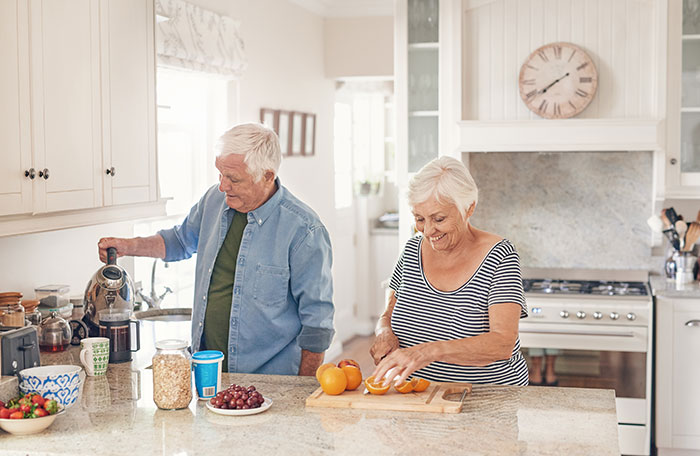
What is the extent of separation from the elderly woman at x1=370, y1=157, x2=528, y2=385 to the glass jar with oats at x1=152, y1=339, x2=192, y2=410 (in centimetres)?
60

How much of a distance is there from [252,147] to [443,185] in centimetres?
58

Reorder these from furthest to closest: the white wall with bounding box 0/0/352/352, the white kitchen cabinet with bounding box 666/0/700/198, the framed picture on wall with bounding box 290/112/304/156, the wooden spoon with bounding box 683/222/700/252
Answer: the framed picture on wall with bounding box 290/112/304/156 → the wooden spoon with bounding box 683/222/700/252 → the white kitchen cabinet with bounding box 666/0/700/198 → the white wall with bounding box 0/0/352/352

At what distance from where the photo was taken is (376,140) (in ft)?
25.2

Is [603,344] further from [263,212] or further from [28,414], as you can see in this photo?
[28,414]

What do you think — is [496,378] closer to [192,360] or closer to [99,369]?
[192,360]

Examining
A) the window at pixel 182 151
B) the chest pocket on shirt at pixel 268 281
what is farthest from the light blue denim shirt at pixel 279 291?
the window at pixel 182 151

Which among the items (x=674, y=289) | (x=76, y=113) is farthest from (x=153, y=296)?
(x=674, y=289)

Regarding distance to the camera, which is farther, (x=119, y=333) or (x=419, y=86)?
(x=419, y=86)

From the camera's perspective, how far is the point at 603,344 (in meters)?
4.00

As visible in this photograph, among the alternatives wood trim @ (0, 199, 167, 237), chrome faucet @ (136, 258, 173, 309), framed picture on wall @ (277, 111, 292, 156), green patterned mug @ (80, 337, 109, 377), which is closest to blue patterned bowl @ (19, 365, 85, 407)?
green patterned mug @ (80, 337, 109, 377)

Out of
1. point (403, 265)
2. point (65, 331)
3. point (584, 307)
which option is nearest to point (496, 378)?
point (403, 265)

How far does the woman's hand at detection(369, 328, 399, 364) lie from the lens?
2.45 m

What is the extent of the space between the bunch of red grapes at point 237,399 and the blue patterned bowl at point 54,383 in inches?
13.3

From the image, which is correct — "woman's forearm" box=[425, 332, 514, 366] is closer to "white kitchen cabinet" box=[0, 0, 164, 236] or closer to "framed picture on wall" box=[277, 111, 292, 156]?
"white kitchen cabinet" box=[0, 0, 164, 236]
